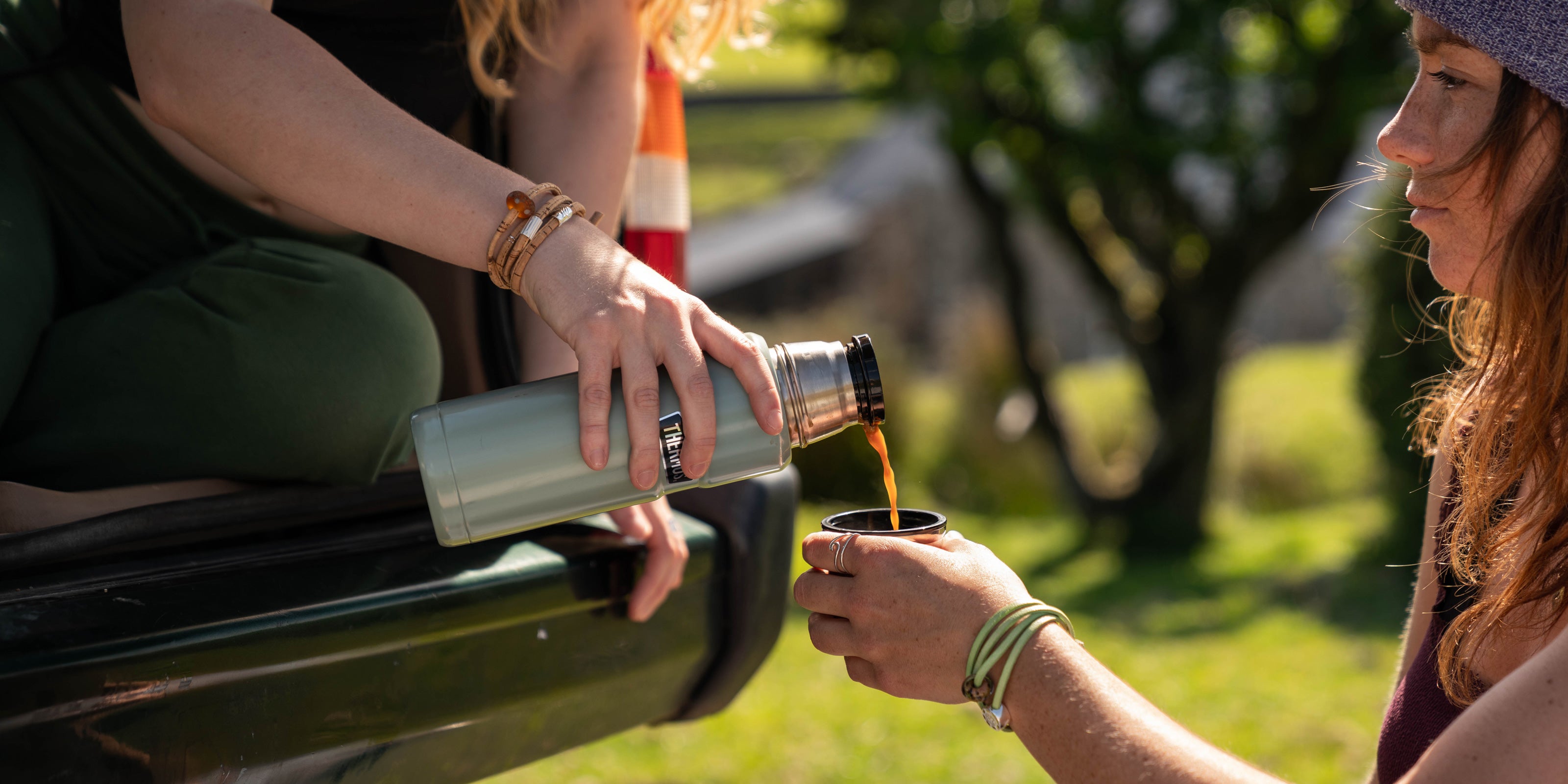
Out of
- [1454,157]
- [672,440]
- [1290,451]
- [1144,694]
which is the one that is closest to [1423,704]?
[1454,157]

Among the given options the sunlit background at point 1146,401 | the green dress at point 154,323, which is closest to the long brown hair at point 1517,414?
the green dress at point 154,323

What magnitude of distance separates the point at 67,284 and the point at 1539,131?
6.16ft

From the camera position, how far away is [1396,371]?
689cm

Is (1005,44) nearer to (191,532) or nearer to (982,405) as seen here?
(982,405)

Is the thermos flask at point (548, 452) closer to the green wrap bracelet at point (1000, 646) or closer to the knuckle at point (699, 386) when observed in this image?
the knuckle at point (699, 386)

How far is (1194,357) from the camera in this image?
346 inches

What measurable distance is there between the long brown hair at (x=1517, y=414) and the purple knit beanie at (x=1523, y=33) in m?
0.06

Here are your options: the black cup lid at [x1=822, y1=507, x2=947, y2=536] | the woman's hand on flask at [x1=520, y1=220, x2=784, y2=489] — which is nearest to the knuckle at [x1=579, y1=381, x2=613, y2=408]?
Answer: the woman's hand on flask at [x1=520, y1=220, x2=784, y2=489]

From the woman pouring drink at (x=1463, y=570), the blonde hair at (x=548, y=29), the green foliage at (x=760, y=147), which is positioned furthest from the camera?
the green foliage at (x=760, y=147)

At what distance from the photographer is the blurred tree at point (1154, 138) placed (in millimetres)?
7809

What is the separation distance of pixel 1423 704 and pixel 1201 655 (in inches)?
191

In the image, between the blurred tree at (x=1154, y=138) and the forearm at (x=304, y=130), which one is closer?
the forearm at (x=304, y=130)

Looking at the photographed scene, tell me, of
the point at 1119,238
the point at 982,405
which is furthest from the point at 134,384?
the point at 982,405

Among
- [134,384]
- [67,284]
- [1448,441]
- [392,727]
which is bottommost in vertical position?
[392,727]
